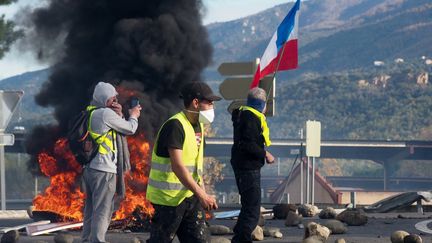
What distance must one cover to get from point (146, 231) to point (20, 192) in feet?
295

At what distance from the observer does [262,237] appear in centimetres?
1538

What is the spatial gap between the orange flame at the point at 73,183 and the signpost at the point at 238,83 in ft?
7.57

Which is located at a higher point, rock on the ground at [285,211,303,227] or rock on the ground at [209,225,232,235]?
rock on the ground at [285,211,303,227]

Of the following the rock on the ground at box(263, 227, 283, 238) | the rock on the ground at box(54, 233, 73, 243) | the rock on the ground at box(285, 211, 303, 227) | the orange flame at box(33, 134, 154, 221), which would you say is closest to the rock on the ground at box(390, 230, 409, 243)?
the rock on the ground at box(263, 227, 283, 238)

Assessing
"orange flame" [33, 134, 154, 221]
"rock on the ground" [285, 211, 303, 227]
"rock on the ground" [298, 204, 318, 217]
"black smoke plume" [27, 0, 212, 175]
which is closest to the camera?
"rock on the ground" [285, 211, 303, 227]

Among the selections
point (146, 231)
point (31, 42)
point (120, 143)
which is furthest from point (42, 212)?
point (31, 42)

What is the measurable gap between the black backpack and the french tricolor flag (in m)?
3.28

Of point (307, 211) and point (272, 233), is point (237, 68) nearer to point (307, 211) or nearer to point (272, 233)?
point (272, 233)

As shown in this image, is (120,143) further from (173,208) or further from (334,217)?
(334,217)

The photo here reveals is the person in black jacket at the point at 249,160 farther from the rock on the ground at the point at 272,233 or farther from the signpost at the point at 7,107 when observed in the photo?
the signpost at the point at 7,107

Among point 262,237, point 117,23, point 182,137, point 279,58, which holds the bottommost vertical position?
point 262,237

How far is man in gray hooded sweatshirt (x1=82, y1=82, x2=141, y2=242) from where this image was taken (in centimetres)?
1246

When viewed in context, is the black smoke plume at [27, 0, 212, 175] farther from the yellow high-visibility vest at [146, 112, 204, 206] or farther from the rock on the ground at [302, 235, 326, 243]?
the yellow high-visibility vest at [146, 112, 204, 206]

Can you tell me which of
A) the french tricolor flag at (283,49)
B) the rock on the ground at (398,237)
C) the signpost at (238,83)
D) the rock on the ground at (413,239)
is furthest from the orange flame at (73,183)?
the rock on the ground at (413,239)
